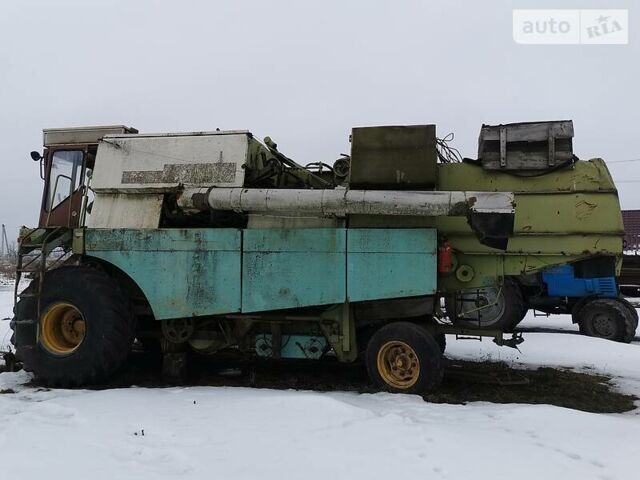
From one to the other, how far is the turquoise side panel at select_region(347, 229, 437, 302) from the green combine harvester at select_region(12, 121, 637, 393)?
0.02 m

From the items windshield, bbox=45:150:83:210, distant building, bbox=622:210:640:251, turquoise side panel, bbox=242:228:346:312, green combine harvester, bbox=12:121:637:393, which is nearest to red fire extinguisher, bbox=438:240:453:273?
green combine harvester, bbox=12:121:637:393

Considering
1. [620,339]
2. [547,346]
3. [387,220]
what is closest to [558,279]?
[620,339]

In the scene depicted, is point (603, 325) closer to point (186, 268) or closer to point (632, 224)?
point (186, 268)

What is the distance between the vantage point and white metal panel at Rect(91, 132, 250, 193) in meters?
6.20

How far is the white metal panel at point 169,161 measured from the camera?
20.3ft

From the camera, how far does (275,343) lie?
617 centimetres

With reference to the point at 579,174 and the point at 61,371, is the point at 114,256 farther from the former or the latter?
the point at 579,174

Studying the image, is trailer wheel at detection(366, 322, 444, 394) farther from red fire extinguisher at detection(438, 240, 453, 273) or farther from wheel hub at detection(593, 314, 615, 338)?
wheel hub at detection(593, 314, 615, 338)

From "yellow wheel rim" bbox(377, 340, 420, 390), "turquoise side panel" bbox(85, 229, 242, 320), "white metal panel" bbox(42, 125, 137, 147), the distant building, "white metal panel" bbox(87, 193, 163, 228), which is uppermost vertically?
the distant building

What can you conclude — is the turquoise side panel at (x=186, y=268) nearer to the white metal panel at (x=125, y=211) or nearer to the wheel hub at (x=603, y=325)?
the white metal panel at (x=125, y=211)

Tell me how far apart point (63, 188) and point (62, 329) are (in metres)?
1.98

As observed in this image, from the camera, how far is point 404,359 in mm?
5766

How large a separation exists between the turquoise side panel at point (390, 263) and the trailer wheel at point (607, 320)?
274 inches

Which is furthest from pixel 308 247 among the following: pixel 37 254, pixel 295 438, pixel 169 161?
pixel 37 254
